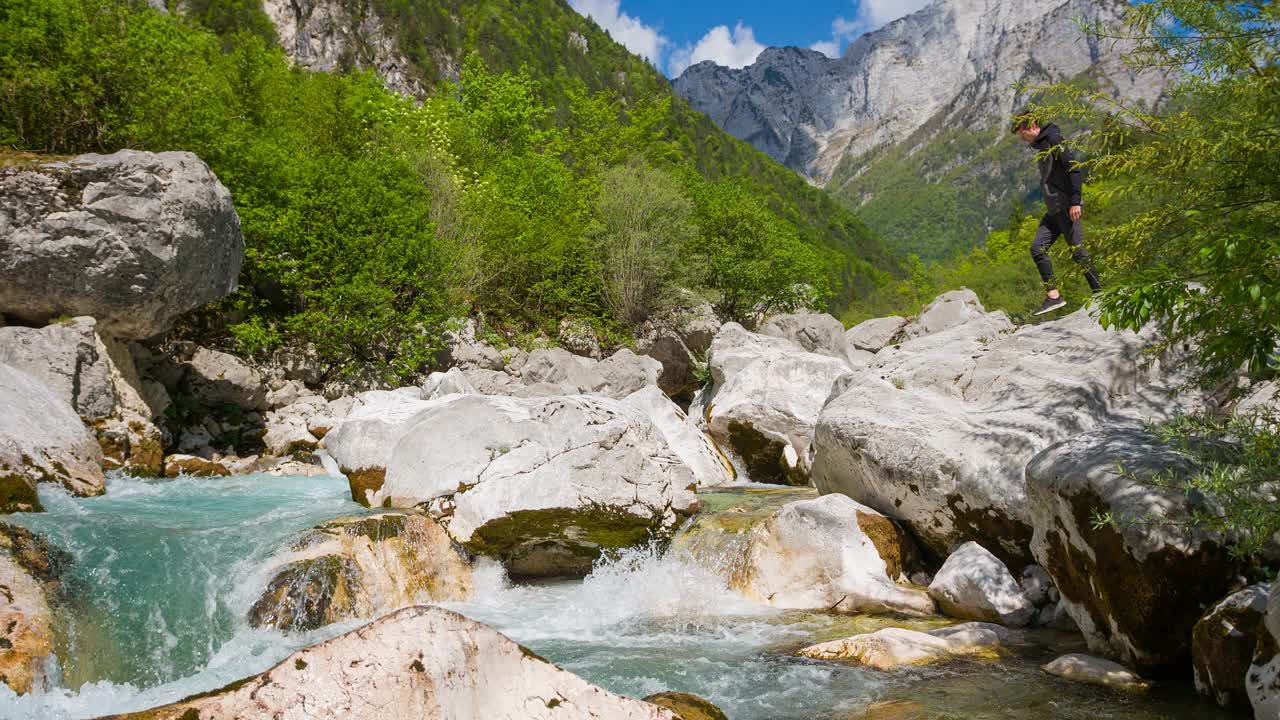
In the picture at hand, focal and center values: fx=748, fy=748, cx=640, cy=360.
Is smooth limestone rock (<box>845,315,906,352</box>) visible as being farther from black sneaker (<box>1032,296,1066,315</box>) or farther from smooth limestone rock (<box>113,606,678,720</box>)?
smooth limestone rock (<box>113,606,678,720</box>)

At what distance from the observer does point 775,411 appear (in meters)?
14.5

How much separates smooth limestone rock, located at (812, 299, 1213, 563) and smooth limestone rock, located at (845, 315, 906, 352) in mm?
17428

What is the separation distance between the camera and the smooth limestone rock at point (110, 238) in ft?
37.8

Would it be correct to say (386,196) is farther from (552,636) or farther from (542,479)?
(552,636)

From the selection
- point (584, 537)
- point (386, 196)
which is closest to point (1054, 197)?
point (584, 537)

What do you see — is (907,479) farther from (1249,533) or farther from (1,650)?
(1,650)

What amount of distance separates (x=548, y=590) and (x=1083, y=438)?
19.4 feet

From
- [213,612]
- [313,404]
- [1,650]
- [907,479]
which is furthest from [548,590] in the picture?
[313,404]

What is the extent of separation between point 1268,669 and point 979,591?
3.26 m

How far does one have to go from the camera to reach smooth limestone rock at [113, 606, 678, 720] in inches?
111

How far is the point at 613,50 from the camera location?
89562mm

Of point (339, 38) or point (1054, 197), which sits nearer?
point (1054, 197)

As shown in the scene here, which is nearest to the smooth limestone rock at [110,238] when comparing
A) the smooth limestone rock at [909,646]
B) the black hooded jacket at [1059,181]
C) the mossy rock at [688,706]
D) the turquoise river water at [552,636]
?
the turquoise river water at [552,636]

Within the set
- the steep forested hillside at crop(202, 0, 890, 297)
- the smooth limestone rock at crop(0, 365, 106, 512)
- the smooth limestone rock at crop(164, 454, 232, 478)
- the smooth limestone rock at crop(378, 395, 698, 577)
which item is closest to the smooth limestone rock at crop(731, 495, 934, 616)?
the smooth limestone rock at crop(378, 395, 698, 577)
